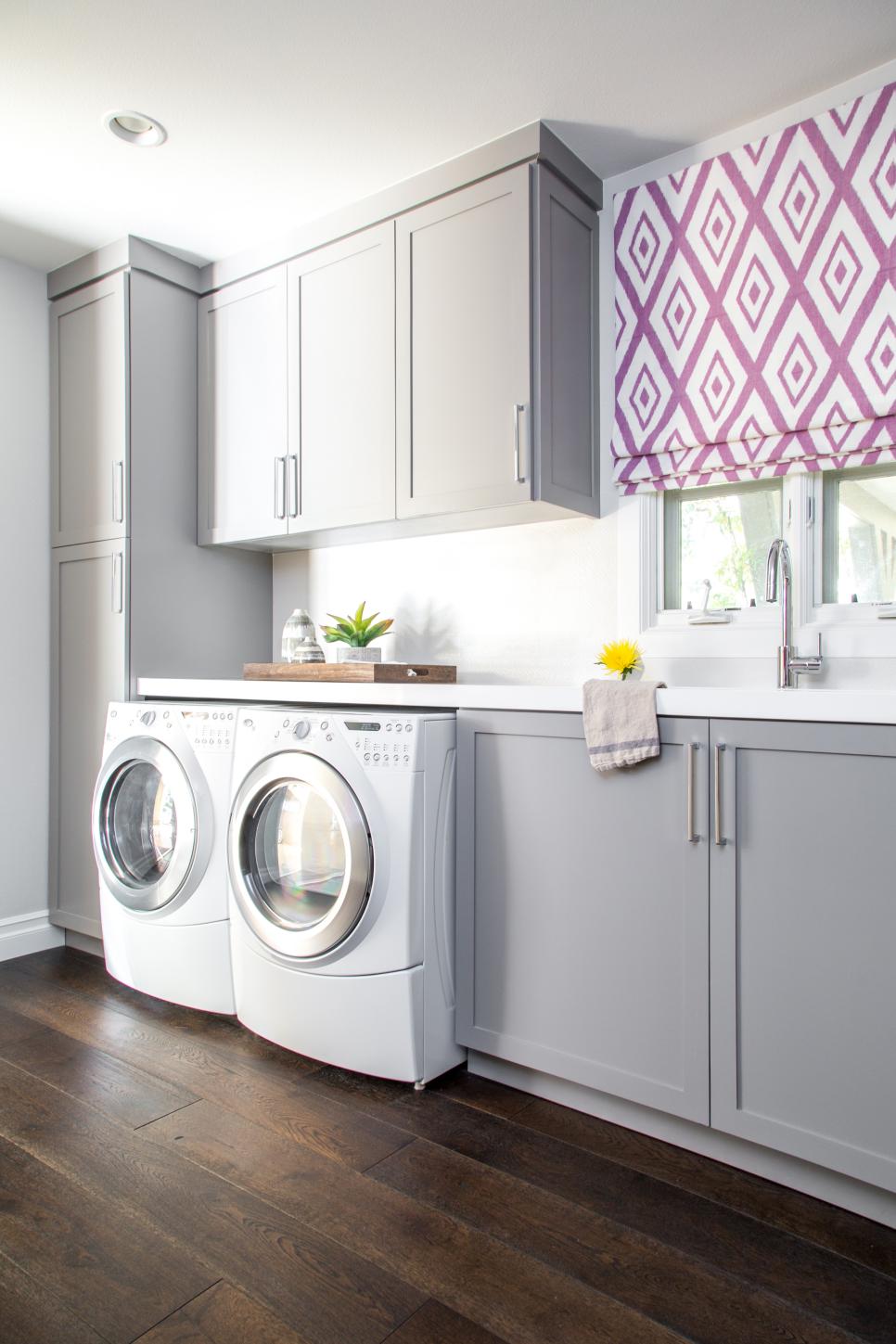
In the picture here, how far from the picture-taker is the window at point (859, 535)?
211 cm

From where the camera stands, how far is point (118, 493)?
2930 mm

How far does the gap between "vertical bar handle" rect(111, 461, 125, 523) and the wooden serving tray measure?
0.69 meters

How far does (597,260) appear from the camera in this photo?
2.52 meters

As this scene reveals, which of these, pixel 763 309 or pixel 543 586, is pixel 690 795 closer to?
pixel 543 586

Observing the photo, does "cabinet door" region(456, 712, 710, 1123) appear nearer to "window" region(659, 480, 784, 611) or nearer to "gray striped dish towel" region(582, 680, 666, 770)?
"gray striped dish towel" region(582, 680, 666, 770)

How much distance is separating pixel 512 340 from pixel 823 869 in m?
1.51

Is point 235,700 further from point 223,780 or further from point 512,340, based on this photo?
point 512,340

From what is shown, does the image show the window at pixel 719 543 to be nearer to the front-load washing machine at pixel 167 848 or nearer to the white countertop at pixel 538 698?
the white countertop at pixel 538 698

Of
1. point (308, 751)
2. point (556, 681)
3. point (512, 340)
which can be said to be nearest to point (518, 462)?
point (512, 340)

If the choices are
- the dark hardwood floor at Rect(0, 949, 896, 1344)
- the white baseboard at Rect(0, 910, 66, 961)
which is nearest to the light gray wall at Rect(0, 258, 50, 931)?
the white baseboard at Rect(0, 910, 66, 961)

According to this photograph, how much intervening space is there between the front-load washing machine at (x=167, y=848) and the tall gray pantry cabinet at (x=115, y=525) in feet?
1.12

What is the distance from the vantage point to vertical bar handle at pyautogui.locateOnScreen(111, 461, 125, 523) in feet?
9.57

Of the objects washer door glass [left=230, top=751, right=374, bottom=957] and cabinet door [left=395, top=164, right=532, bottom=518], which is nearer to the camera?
washer door glass [left=230, top=751, right=374, bottom=957]

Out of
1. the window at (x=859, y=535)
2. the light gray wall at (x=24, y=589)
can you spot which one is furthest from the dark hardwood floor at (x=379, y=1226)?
the window at (x=859, y=535)
